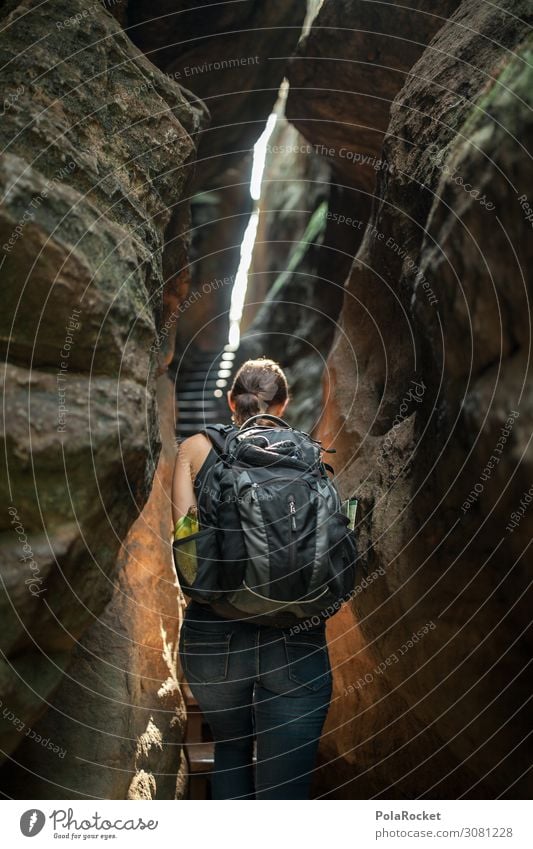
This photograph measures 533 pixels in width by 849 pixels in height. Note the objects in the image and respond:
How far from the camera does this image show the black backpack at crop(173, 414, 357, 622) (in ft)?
9.42

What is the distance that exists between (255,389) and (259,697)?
1.31 m

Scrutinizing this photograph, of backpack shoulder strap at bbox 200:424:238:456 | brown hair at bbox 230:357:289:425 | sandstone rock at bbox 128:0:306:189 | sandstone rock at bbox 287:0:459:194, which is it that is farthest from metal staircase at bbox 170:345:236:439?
backpack shoulder strap at bbox 200:424:238:456

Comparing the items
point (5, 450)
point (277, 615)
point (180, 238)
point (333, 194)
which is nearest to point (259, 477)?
point (277, 615)

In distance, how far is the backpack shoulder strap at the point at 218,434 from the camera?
320 centimetres

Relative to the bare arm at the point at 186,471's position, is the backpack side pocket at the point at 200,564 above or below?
below

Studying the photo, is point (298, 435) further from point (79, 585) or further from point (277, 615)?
point (79, 585)

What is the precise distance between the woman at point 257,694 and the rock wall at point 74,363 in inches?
16.8

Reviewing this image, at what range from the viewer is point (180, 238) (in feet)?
15.8

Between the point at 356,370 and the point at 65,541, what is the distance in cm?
297

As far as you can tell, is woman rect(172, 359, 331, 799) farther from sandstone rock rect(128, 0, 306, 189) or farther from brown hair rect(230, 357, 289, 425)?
sandstone rock rect(128, 0, 306, 189)

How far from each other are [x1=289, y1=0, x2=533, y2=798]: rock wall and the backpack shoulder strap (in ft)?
2.94

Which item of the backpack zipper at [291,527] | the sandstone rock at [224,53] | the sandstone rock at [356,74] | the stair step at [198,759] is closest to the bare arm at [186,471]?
the backpack zipper at [291,527]

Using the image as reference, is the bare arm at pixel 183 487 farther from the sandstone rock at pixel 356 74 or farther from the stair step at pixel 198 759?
the sandstone rock at pixel 356 74

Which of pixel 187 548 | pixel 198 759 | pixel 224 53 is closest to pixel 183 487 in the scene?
pixel 187 548
